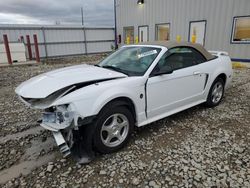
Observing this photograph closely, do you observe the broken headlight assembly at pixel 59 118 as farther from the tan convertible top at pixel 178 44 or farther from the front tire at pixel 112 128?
the tan convertible top at pixel 178 44

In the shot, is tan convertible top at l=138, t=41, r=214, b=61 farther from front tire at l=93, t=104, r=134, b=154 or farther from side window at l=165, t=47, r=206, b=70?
front tire at l=93, t=104, r=134, b=154


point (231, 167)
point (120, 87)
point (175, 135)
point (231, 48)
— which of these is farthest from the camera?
point (231, 48)

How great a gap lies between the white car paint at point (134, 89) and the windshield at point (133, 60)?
0.12m

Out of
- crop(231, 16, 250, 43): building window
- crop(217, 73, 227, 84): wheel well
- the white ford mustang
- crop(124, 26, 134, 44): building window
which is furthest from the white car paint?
crop(124, 26, 134, 44): building window

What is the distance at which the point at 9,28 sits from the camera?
547 inches

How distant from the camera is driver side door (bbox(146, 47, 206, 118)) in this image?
114 inches

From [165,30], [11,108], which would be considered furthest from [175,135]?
[165,30]

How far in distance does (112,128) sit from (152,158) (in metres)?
0.70

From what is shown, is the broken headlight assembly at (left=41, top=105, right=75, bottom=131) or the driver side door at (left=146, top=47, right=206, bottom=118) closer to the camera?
the broken headlight assembly at (left=41, top=105, right=75, bottom=131)

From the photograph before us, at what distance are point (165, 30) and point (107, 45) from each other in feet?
25.8

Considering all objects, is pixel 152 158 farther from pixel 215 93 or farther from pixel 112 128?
pixel 215 93

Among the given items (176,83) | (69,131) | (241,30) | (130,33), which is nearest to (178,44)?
(176,83)

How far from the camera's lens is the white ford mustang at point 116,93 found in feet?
7.34

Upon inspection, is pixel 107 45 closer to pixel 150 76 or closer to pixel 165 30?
pixel 165 30
